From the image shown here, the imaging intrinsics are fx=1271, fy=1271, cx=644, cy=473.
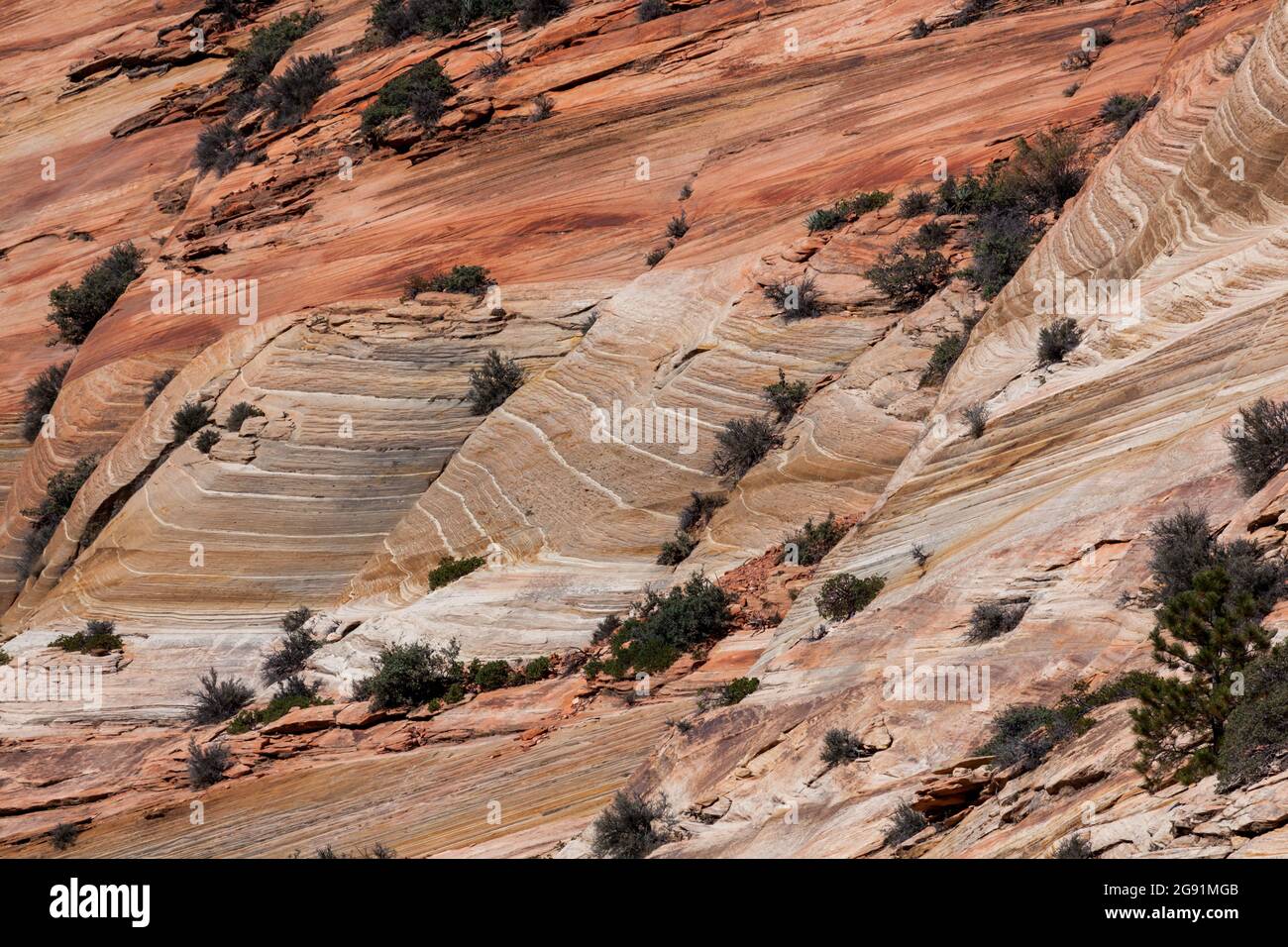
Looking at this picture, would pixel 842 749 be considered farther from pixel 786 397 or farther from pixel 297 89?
pixel 297 89

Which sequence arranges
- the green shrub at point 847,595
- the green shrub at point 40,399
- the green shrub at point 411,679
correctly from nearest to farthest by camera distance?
the green shrub at point 847,595
the green shrub at point 411,679
the green shrub at point 40,399

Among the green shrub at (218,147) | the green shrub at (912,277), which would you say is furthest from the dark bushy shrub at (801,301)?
the green shrub at (218,147)

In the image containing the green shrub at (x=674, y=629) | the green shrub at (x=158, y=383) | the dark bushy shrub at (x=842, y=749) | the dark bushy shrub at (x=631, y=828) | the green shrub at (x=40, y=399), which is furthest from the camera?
the green shrub at (x=40, y=399)

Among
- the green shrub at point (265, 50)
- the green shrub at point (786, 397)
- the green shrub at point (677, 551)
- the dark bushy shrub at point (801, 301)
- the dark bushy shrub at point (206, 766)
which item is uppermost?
the green shrub at point (265, 50)

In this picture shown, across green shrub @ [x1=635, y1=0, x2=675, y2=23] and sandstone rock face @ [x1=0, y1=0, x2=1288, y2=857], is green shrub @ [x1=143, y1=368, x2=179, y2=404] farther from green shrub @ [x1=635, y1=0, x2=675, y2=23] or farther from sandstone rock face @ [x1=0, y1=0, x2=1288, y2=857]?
green shrub @ [x1=635, y1=0, x2=675, y2=23]

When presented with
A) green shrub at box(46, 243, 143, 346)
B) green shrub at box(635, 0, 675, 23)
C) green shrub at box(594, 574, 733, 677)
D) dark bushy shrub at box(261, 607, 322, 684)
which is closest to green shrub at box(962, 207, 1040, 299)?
green shrub at box(594, 574, 733, 677)

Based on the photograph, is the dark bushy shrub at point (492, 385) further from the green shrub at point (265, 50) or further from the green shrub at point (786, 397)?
the green shrub at point (265, 50)

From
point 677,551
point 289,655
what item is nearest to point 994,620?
point 677,551

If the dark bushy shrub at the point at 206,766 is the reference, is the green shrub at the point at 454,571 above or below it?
above
